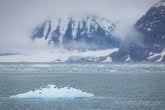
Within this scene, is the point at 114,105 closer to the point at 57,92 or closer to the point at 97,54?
the point at 57,92

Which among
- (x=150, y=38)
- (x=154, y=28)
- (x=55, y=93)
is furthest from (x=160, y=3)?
(x=55, y=93)

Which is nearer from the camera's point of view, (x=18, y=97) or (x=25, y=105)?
(x=25, y=105)

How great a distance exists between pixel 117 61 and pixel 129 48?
5061mm

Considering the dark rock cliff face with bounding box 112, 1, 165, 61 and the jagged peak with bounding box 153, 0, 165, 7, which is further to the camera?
the dark rock cliff face with bounding box 112, 1, 165, 61

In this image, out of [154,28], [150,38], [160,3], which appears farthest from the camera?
[150,38]

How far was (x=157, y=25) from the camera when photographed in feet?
480

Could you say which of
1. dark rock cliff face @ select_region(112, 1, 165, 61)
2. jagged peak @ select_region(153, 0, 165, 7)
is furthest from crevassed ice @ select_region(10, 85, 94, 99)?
dark rock cliff face @ select_region(112, 1, 165, 61)

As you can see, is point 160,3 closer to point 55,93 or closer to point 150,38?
point 150,38

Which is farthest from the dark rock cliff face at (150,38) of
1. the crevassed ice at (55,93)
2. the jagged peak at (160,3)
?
Result: the crevassed ice at (55,93)

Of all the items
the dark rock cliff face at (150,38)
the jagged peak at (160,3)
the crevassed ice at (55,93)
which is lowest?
the crevassed ice at (55,93)

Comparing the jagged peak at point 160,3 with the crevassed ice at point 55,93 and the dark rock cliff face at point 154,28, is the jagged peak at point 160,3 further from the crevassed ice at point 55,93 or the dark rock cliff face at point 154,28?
the crevassed ice at point 55,93

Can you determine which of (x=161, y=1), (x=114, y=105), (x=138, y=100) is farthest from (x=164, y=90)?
(x=161, y=1)

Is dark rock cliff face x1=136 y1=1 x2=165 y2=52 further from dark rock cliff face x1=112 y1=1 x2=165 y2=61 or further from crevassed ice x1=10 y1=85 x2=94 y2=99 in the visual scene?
crevassed ice x1=10 y1=85 x2=94 y2=99

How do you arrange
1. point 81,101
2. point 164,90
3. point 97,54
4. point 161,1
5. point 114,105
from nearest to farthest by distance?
1. point 114,105
2. point 81,101
3. point 164,90
4. point 161,1
5. point 97,54
